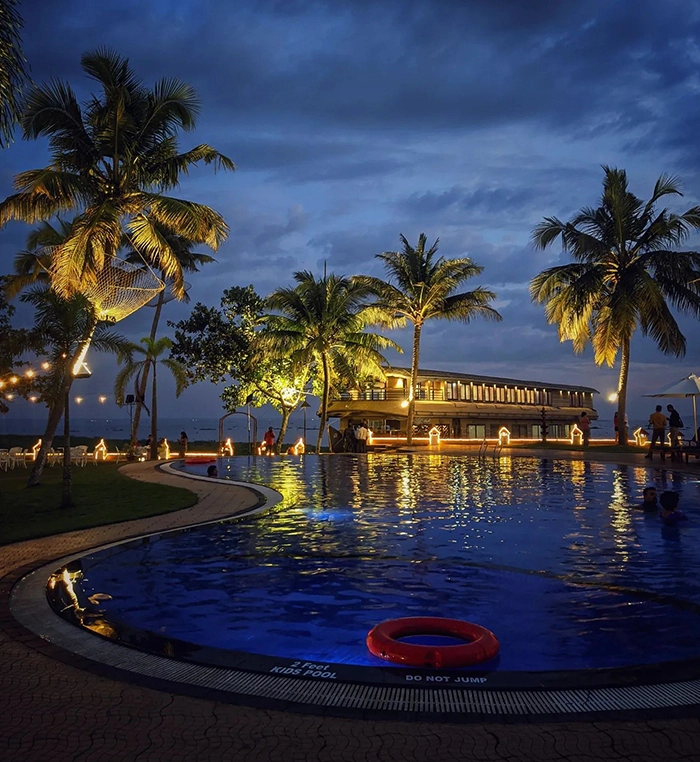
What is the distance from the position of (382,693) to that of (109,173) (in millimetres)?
17967

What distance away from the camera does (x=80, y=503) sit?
1502 centimetres

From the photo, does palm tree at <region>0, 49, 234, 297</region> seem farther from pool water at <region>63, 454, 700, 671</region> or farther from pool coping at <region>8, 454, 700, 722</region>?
pool coping at <region>8, 454, 700, 722</region>

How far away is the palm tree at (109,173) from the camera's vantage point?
1730 cm

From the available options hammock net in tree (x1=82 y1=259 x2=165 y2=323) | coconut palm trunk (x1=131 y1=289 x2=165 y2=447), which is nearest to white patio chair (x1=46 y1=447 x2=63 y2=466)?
coconut palm trunk (x1=131 y1=289 x2=165 y2=447)

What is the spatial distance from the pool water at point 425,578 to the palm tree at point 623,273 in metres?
14.2

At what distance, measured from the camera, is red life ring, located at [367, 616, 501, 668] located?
5566mm

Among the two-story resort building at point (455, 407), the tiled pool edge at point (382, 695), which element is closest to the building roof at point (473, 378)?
the two-story resort building at point (455, 407)

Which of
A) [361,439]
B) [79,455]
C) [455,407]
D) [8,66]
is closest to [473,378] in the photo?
[455,407]

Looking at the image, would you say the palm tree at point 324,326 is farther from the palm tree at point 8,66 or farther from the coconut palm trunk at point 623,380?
the palm tree at point 8,66

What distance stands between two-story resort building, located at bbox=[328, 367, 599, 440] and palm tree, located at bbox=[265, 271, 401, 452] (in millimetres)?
5073

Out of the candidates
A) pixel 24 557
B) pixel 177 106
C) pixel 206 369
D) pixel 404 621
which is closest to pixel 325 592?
pixel 404 621

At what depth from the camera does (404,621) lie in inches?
260

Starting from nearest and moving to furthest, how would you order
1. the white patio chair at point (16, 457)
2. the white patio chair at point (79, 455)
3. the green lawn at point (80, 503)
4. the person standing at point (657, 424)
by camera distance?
the green lawn at point (80, 503), the person standing at point (657, 424), the white patio chair at point (79, 455), the white patio chair at point (16, 457)

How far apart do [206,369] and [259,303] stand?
5040 millimetres
